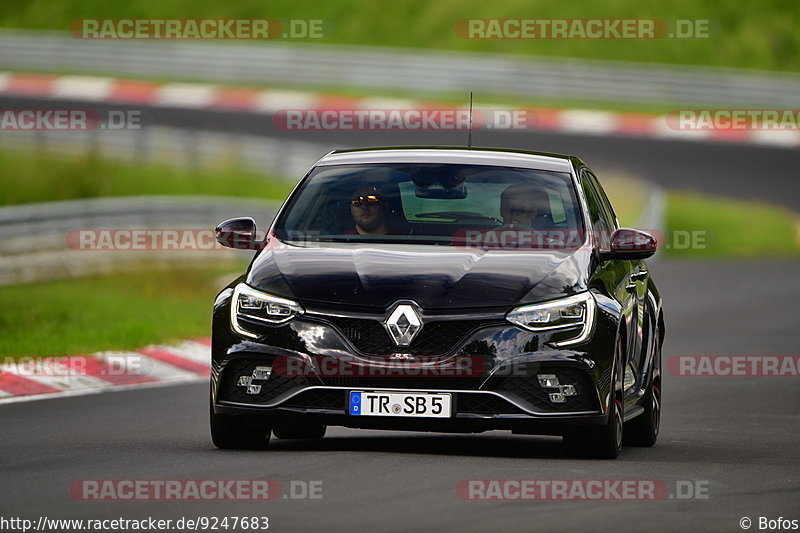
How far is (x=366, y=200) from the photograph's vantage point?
1052 centimetres

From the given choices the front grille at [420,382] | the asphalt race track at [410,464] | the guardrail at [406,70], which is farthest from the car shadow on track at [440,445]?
the guardrail at [406,70]

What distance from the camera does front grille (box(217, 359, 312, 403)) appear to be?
9.59 meters

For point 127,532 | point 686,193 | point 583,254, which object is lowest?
point 686,193

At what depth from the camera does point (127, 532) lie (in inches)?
284

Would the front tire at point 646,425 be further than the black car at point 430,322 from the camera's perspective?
Yes

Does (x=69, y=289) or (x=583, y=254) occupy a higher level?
(x=583, y=254)

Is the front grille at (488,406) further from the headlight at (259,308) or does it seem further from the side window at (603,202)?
the side window at (603,202)

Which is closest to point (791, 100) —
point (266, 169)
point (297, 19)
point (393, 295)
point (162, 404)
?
point (266, 169)

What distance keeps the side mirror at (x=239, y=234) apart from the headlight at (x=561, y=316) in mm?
1767

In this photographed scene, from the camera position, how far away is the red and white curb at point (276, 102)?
39.8 meters

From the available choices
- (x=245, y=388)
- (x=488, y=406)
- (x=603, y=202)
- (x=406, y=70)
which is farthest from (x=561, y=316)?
(x=406, y=70)

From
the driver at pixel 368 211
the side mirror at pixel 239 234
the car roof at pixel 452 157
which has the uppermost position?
the car roof at pixel 452 157

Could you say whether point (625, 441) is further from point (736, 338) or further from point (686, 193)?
point (686, 193)

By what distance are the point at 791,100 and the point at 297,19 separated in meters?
20.8
